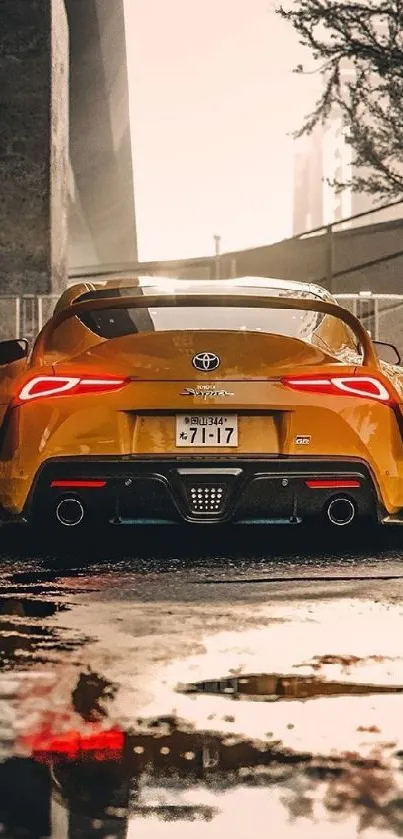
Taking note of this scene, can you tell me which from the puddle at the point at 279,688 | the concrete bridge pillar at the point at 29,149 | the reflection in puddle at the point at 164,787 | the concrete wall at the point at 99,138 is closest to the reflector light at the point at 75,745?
the reflection in puddle at the point at 164,787

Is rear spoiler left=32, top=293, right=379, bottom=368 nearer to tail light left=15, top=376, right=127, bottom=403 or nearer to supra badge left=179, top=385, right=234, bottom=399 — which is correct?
tail light left=15, top=376, right=127, bottom=403

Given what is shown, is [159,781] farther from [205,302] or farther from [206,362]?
[205,302]

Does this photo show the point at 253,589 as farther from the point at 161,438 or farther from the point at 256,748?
the point at 256,748

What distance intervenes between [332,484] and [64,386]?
1.39 m

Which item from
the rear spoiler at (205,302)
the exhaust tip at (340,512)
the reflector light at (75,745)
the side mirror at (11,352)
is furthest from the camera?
the side mirror at (11,352)

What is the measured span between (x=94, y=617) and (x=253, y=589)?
92 cm

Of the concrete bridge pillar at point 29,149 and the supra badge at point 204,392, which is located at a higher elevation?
the concrete bridge pillar at point 29,149

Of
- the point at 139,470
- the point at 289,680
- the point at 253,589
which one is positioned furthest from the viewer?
the point at 139,470

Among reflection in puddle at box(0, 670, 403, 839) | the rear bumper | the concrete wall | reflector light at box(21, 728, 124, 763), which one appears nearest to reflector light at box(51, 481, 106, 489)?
the rear bumper

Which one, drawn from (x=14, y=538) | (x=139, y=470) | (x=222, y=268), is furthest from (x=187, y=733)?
(x=222, y=268)

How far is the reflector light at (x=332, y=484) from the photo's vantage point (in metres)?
7.03

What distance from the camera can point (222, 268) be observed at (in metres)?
30.3

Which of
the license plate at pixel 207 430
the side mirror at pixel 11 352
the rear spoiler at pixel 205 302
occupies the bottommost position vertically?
the license plate at pixel 207 430

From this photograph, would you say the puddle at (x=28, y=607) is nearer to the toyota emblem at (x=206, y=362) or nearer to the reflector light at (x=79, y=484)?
the reflector light at (x=79, y=484)
